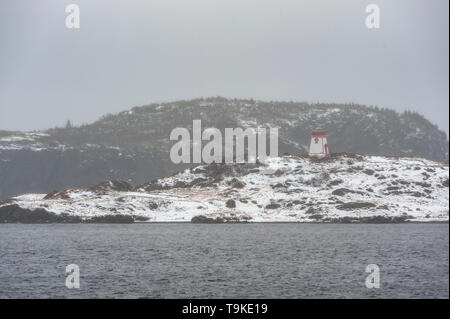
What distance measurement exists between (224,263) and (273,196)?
91.1 m

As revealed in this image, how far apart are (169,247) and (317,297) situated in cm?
4396

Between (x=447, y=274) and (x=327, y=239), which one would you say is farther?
(x=327, y=239)

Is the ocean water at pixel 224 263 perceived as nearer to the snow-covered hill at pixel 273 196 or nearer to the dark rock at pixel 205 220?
the dark rock at pixel 205 220

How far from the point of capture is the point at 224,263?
79.7m

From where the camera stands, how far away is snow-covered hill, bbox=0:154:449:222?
15650cm

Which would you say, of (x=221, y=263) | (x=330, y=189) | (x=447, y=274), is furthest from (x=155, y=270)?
(x=330, y=189)

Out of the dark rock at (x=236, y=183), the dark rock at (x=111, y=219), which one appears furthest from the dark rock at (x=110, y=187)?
the dark rock at (x=236, y=183)

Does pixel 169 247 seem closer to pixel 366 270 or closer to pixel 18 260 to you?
pixel 18 260

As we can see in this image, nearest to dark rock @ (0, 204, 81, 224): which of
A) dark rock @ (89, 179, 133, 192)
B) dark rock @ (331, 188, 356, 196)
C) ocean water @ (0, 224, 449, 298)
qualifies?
dark rock @ (89, 179, 133, 192)

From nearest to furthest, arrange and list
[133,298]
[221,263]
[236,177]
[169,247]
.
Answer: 1. [133,298]
2. [221,263]
3. [169,247]
4. [236,177]

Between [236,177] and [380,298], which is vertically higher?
[236,177]

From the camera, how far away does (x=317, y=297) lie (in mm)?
57438

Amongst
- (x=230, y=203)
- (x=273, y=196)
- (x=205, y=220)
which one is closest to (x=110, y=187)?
(x=205, y=220)
